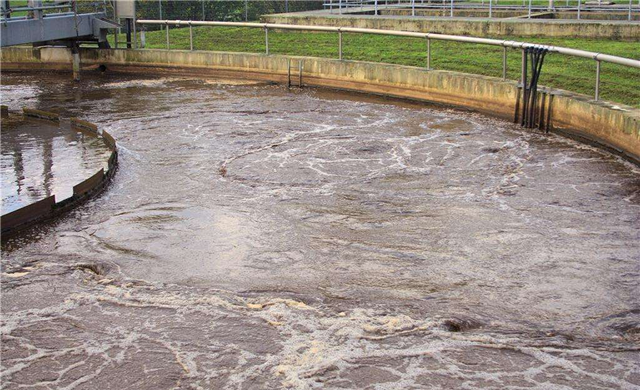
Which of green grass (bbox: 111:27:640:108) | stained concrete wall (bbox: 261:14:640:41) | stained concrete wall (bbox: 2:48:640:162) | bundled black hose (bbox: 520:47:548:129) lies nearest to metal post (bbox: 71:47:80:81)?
stained concrete wall (bbox: 2:48:640:162)

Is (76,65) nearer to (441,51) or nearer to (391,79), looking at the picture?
(391,79)

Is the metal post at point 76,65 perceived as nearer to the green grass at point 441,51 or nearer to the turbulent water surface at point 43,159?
the green grass at point 441,51

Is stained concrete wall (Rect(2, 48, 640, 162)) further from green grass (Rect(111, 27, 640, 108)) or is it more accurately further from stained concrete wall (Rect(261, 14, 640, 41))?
stained concrete wall (Rect(261, 14, 640, 41))

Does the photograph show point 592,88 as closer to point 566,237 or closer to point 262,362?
point 566,237

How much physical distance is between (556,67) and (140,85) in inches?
358

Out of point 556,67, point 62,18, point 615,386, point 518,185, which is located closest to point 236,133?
point 518,185

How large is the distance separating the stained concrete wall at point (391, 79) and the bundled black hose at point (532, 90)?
0.31 meters

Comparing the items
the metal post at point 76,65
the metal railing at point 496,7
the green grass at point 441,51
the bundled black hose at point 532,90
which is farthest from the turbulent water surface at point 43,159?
the metal railing at point 496,7

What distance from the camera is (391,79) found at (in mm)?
18938

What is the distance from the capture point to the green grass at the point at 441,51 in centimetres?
1683

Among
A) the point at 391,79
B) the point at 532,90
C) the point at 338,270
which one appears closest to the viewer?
the point at 338,270

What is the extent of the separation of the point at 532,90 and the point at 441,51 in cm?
633

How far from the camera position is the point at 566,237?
33.0ft

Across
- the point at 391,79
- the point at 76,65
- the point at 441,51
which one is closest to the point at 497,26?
the point at 441,51
